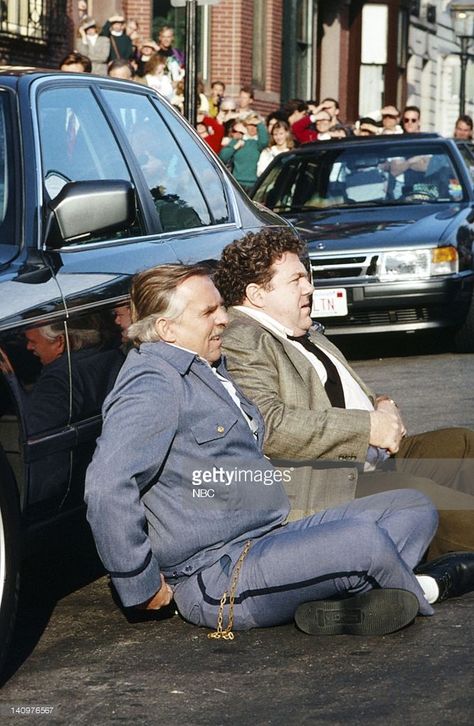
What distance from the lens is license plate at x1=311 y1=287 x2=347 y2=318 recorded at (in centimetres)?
1149

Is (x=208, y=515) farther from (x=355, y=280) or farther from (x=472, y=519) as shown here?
(x=355, y=280)

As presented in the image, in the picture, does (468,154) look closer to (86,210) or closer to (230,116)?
(230,116)

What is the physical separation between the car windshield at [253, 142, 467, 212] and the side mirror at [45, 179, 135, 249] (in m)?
7.98

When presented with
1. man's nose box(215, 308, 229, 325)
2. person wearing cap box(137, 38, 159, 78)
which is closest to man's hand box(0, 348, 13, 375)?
man's nose box(215, 308, 229, 325)

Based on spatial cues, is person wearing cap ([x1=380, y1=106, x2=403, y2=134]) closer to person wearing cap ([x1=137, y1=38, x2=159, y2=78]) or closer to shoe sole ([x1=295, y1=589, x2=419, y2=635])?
person wearing cap ([x1=137, y1=38, x2=159, y2=78])

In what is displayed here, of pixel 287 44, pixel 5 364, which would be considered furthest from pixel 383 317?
pixel 287 44

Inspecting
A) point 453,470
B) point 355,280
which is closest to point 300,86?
point 355,280

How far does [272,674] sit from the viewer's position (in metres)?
4.29

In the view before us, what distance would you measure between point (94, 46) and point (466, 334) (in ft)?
26.3

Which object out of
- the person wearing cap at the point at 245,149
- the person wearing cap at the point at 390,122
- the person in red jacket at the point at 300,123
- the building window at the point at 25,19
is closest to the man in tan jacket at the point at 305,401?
the person wearing cap at the point at 245,149

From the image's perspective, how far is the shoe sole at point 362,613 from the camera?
180 inches

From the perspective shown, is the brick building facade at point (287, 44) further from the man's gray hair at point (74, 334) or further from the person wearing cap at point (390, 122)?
the man's gray hair at point (74, 334)

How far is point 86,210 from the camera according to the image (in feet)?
15.9

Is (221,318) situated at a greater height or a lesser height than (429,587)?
greater
